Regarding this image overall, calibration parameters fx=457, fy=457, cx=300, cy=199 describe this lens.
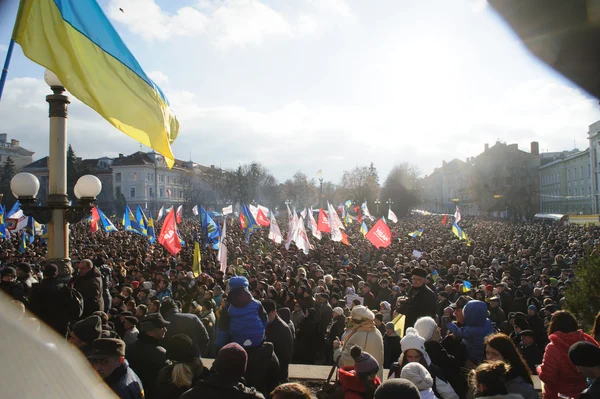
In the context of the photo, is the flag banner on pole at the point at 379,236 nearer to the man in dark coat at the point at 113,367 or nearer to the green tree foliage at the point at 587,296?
the green tree foliage at the point at 587,296

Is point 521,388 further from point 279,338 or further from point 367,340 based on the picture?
point 279,338

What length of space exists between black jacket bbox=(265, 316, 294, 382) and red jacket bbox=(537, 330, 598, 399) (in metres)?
2.66

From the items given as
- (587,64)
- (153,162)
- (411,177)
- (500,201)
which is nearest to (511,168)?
(500,201)

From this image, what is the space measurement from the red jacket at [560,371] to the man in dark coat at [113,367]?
3.40 meters

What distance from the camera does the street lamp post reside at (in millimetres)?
6570

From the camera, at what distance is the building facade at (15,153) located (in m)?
86.3

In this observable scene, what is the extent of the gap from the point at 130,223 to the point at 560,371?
22599 mm

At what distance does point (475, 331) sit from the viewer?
4.86 metres

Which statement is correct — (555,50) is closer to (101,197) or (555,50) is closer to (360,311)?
(360,311)

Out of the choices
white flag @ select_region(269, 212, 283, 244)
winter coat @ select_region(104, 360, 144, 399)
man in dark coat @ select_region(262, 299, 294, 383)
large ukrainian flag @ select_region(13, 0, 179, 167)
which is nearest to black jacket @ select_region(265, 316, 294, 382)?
man in dark coat @ select_region(262, 299, 294, 383)

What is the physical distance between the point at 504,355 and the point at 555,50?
274 centimetres

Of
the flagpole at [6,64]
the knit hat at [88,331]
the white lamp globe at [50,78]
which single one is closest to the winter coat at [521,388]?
the knit hat at [88,331]

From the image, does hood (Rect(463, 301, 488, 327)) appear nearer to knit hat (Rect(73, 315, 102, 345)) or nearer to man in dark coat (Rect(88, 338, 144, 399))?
man in dark coat (Rect(88, 338, 144, 399))

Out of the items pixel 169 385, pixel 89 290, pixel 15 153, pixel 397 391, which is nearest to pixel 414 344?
pixel 397 391
